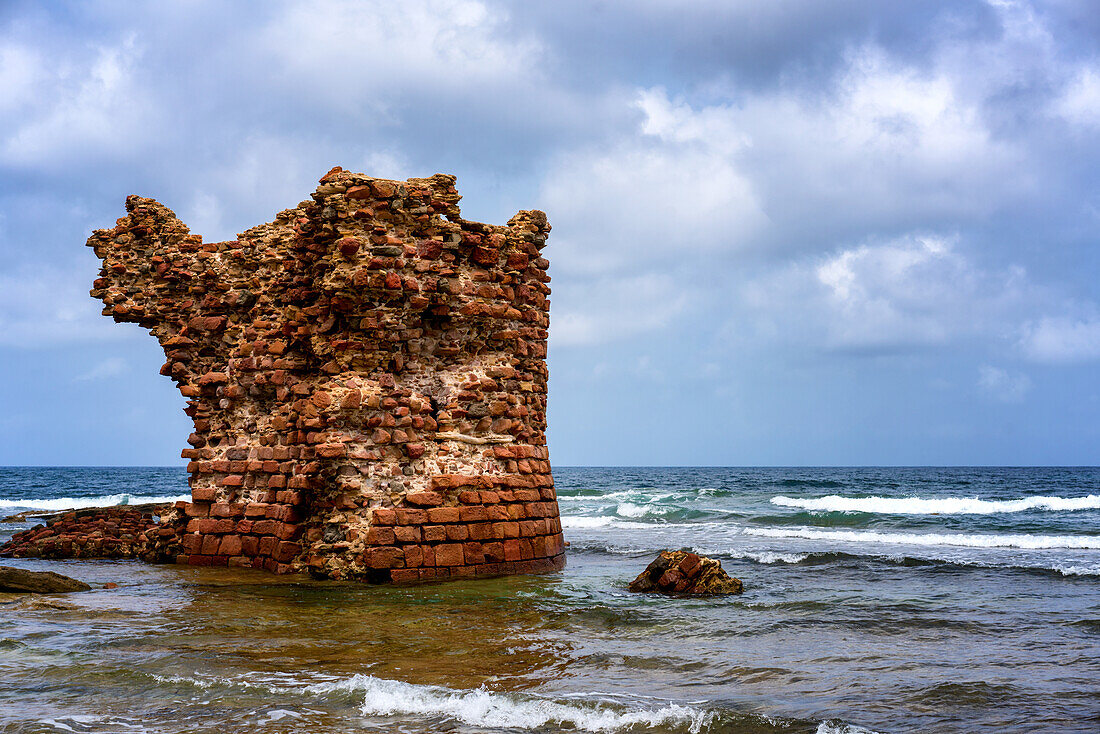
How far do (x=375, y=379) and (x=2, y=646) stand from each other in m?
4.82

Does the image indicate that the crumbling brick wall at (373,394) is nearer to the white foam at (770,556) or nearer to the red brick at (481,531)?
the red brick at (481,531)

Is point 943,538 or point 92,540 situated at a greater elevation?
point 92,540

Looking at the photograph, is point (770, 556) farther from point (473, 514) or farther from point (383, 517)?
point (383, 517)

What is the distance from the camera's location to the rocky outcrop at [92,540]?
1341cm

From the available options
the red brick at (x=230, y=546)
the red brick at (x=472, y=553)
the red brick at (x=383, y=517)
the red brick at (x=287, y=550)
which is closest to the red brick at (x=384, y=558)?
the red brick at (x=383, y=517)

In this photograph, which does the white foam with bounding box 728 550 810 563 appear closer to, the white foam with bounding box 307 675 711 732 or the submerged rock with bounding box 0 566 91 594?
the white foam with bounding box 307 675 711 732

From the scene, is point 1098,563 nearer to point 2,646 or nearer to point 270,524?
point 270,524

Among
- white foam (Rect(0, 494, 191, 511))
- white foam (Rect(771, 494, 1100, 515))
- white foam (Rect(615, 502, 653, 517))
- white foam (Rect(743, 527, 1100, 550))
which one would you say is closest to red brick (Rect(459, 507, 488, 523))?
white foam (Rect(743, 527, 1100, 550))

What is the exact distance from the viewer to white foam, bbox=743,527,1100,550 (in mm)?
19406

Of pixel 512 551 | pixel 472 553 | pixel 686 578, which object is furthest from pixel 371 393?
pixel 686 578

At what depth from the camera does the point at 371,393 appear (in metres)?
10.6

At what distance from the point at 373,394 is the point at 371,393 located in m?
0.03

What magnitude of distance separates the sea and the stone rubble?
0.56m

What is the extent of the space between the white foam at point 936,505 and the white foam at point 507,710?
27904mm
